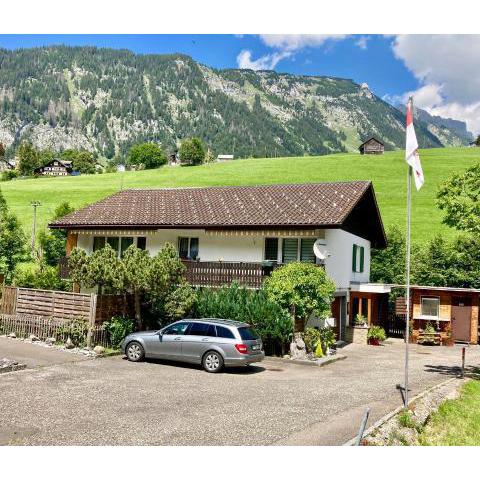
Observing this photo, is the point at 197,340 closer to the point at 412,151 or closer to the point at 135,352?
the point at 135,352

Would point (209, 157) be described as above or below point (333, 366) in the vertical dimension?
above

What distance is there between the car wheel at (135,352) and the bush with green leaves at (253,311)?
186 inches

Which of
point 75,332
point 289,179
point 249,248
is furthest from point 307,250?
point 289,179

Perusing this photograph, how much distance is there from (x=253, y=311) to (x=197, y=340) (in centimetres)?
467

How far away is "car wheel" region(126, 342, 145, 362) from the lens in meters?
19.2

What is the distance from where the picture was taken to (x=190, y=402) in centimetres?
1308

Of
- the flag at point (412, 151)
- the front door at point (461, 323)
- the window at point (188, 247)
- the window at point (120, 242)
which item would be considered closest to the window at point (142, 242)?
the window at point (120, 242)

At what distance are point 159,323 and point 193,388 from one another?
9.18m

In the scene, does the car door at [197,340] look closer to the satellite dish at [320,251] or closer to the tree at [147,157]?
the satellite dish at [320,251]

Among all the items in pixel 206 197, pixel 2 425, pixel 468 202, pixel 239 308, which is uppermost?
pixel 206 197

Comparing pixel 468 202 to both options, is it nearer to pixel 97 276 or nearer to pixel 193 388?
pixel 193 388
